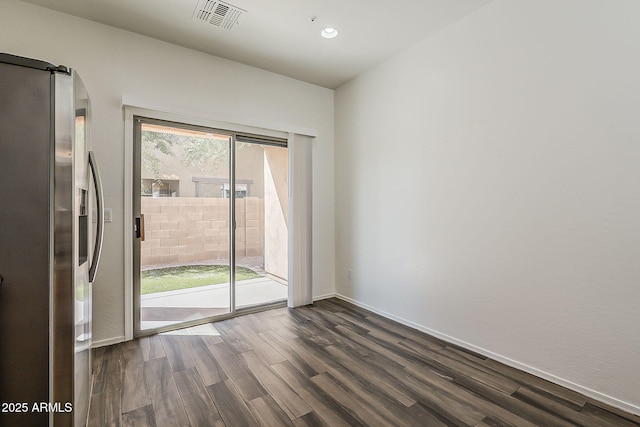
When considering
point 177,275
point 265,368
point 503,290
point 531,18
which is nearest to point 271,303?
point 177,275

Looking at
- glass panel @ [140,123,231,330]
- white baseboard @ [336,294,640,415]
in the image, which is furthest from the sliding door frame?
white baseboard @ [336,294,640,415]

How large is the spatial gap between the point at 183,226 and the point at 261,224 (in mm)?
883

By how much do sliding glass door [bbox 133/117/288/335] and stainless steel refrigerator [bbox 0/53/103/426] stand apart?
1.72 metres

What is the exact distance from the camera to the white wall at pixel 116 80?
2.39m

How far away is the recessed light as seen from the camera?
2689 millimetres

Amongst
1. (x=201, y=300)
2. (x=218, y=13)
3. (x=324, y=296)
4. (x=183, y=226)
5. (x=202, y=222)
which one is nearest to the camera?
(x=218, y=13)

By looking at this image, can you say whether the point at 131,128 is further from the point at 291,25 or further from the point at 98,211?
the point at 291,25

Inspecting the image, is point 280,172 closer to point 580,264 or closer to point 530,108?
point 530,108

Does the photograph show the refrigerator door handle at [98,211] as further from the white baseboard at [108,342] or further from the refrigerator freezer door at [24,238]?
the white baseboard at [108,342]

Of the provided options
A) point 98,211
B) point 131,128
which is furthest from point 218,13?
point 98,211

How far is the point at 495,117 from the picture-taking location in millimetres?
2387

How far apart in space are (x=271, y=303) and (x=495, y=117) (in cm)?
308

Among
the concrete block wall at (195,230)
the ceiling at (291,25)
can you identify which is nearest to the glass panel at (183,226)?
the concrete block wall at (195,230)

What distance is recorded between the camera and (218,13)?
246 cm
